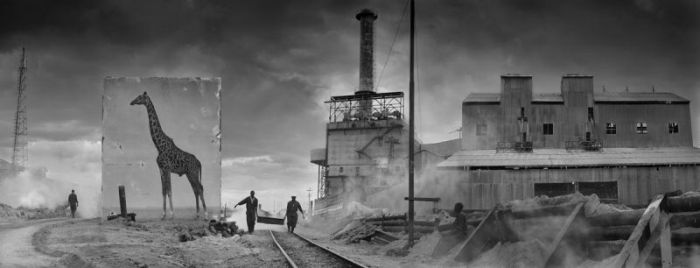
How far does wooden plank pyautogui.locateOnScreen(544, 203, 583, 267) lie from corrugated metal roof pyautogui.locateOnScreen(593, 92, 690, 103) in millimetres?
46727

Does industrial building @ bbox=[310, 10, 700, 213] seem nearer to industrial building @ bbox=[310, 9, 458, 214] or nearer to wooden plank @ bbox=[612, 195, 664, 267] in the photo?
industrial building @ bbox=[310, 9, 458, 214]

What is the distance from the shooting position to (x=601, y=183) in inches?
1795

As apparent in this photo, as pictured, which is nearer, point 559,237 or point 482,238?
point 559,237

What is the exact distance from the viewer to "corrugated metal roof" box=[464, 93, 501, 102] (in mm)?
56156

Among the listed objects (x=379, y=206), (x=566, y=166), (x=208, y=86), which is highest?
(x=208, y=86)

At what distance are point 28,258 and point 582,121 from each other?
50395mm

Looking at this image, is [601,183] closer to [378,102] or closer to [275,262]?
[378,102]

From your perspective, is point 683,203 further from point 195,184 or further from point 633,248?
point 195,184

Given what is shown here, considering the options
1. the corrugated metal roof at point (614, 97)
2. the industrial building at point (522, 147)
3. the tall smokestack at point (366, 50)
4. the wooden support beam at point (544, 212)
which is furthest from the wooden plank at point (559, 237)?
the tall smokestack at point (366, 50)

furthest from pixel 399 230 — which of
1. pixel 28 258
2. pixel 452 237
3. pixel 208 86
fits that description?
pixel 28 258

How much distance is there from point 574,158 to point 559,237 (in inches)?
1532

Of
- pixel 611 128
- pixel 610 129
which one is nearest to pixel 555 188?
pixel 610 129

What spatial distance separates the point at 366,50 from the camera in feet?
241

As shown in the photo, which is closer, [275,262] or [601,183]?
[275,262]
